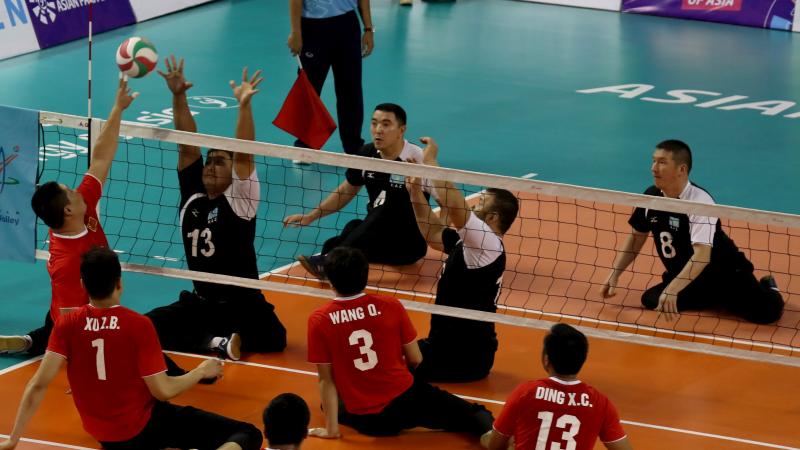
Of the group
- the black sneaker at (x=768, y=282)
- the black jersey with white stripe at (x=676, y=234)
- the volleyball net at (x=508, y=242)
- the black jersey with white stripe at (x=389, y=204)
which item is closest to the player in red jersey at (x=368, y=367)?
the volleyball net at (x=508, y=242)

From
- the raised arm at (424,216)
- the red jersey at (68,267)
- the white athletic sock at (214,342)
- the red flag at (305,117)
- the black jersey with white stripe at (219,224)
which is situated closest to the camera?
the red jersey at (68,267)

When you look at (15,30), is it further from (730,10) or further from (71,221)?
(730,10)

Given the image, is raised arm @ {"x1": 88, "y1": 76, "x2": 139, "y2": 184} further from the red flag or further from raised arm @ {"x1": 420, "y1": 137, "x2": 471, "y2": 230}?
the red flag

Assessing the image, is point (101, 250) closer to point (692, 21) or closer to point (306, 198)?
point (306, 198)

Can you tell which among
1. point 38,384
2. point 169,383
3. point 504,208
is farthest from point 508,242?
point 38,384

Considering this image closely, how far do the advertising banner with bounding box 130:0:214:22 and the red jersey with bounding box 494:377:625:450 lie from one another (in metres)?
15.0

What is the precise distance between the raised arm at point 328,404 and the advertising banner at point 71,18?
12.0 metres

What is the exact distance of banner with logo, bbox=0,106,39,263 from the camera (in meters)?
9.42

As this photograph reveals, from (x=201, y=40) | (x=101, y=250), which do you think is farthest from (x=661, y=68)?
(x=101, y=250)

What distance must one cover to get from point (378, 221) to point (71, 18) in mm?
9592

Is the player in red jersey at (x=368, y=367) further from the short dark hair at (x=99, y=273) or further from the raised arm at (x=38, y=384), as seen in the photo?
the raised arm at (x=38, y=384)

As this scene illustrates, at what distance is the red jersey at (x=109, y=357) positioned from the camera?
24.0 feet

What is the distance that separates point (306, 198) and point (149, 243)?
83.5 inches

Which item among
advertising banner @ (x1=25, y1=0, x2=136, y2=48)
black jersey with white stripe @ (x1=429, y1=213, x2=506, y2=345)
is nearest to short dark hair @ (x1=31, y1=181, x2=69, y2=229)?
black jersey with white stripe @ (x1=429, y1=213, x2=506, y2=345)
